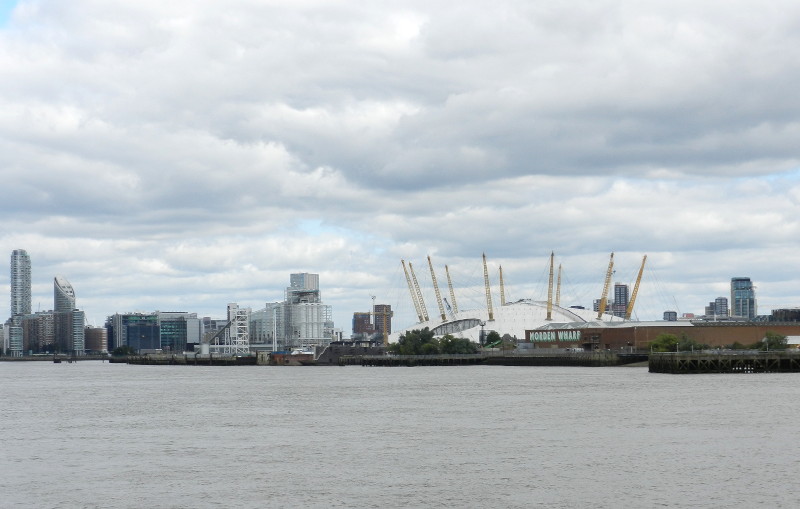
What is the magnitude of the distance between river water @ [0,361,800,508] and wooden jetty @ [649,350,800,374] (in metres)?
46.6

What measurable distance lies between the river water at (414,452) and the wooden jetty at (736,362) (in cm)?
4660

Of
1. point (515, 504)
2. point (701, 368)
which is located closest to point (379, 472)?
point (515, 504)

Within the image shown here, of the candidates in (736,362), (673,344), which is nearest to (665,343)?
(673,344)

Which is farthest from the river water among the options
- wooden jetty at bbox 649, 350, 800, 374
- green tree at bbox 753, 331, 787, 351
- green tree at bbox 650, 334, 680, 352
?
green tree at bbox 650, 334, 680, 352

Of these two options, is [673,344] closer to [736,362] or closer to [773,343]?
[773,343]

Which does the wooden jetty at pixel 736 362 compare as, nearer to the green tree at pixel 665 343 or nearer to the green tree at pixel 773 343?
the green tree at pixel 773 343

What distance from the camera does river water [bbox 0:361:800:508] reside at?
3894 cm

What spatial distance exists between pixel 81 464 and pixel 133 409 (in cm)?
3492

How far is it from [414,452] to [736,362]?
3753 inches

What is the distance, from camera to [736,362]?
447ft

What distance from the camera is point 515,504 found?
37094mm

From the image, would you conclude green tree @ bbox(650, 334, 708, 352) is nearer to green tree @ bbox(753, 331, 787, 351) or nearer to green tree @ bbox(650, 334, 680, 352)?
green tree @ bbox(650, 334, 680, 352)

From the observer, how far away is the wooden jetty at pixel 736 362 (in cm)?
13438

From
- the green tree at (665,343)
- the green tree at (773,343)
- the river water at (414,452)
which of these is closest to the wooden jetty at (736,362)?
the green tree at (773,343)
